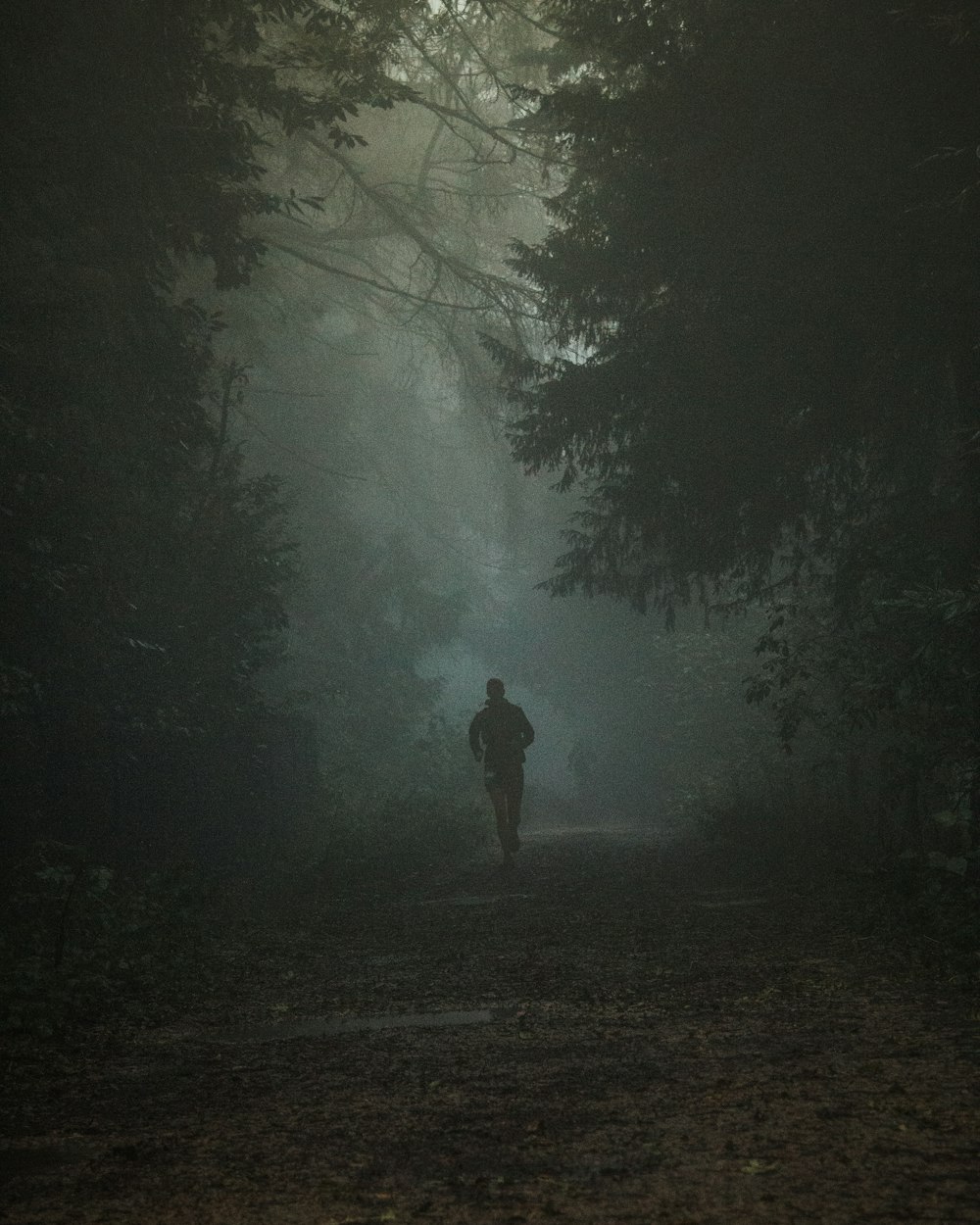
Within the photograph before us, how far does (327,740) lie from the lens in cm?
2961

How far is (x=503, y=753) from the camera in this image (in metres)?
14.7

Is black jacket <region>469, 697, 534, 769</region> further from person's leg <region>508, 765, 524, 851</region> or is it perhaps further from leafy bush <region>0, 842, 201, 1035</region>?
leafy bush <region>0, 842, 201, 1035</region>

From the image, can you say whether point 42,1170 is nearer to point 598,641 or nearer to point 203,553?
point 203,553

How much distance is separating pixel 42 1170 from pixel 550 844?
1524cm

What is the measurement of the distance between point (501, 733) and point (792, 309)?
6.27 metres

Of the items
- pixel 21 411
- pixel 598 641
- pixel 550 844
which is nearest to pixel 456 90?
pixel 21 411

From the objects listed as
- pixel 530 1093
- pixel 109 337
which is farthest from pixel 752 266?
pixel 530 1093

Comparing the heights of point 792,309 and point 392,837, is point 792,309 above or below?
above

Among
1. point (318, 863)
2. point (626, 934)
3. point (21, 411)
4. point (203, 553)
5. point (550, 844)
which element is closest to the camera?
point (626, 934)

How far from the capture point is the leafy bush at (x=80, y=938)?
6695mm

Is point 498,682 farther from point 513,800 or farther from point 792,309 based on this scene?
point 792,309

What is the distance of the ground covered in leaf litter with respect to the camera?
3549 mm

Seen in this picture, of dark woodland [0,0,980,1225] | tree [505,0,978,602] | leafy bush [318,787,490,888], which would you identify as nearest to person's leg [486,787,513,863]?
dark woodland [0,0,980,1225]

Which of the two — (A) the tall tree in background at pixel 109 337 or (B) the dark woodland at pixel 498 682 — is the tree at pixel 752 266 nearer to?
(B) the dark woodland at pixel 498 682
